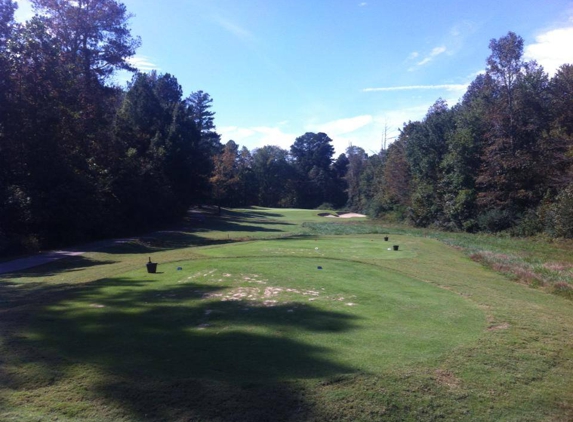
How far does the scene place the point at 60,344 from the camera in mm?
6738

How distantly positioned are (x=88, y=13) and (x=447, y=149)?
38.9m

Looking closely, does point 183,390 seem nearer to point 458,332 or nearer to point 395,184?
point 458,332

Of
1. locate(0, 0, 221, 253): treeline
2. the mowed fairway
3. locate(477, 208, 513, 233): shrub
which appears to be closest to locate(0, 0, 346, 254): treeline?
locate(0, 0, 221, 253): treeline

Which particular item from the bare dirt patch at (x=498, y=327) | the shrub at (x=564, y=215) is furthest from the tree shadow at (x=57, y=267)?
the shrub at (x=564, y=215)

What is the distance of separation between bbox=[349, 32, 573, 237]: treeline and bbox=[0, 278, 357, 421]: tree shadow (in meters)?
29.6

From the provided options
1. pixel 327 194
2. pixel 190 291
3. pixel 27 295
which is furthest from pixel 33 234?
pixel 327 194

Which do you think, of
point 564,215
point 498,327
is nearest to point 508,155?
point 564,215

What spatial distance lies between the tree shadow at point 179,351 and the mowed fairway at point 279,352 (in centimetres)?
3

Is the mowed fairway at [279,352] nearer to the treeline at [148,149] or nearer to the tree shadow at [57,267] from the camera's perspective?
the tree shadow at [57,267]

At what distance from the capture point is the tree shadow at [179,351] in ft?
16.0

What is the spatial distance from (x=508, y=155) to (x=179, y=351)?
3978cm

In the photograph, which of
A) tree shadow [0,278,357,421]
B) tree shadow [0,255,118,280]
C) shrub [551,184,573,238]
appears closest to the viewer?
tree shadow [0,278,357,421]

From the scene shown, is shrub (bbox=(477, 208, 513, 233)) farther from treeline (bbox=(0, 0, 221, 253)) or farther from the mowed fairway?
treeline (bbox=(0, 0, 221, 253))

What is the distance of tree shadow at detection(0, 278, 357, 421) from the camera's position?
16.0 ft
